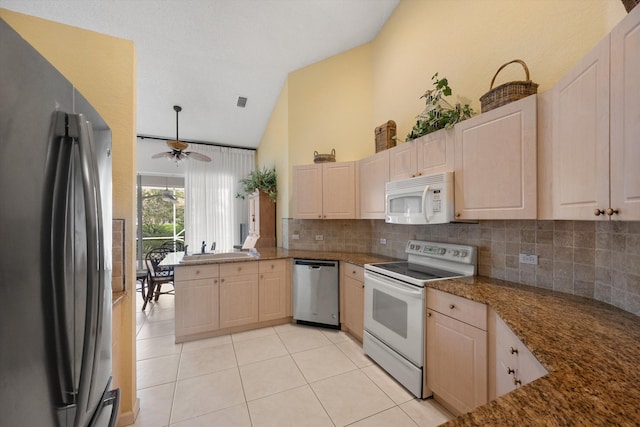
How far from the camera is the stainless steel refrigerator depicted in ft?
1.76

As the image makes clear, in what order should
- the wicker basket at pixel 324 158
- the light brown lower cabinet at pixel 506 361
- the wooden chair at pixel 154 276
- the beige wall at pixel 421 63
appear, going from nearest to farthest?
the light brown lower cabinet at pixel 506 361 → the beige wall at pixel 421 63 → the wicker basket at pixel 324 158 → the wooden chair at pixel 154 276

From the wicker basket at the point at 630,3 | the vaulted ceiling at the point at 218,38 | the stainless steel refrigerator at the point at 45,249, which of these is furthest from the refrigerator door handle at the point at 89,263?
the vaulted ceiling at the point at 218,38

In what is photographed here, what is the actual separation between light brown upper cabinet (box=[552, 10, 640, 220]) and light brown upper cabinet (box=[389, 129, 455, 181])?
28.8 inches

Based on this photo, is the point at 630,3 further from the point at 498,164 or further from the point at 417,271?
the point at 417,271

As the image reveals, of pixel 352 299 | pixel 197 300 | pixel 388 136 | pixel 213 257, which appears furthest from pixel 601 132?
pixel 213 257

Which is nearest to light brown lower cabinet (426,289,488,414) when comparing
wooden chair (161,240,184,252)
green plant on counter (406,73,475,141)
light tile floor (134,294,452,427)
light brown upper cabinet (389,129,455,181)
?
light tile floor (134,294,452,427)

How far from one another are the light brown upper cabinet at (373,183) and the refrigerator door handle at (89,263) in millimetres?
2507

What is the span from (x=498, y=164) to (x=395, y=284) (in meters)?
1.20

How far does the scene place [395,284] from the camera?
2.15 meters

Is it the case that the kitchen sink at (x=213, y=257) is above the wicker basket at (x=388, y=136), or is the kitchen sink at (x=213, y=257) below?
below

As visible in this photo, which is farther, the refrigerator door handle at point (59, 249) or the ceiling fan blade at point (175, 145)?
the ceiling fan blade at point (175, 145)

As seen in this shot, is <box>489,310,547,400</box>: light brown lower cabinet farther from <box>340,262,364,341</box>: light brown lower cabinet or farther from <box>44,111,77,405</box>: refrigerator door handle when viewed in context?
<box>44,111,77,405</box>: refrigerator door handle

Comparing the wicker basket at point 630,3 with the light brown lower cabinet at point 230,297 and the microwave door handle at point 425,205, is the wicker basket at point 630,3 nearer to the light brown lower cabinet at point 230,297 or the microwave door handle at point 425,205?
the microwave door handle at point 425,205

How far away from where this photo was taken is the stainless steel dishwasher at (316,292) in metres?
3.08
